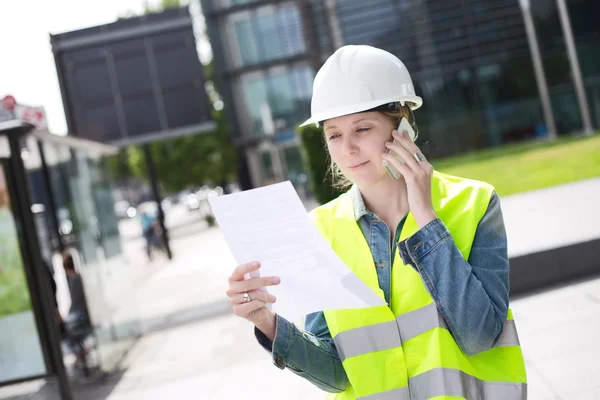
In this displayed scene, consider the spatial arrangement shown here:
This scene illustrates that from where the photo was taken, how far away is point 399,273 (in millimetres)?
1882

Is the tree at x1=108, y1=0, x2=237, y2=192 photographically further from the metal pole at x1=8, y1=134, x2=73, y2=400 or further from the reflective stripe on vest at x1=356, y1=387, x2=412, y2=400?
the reflective stripe on vest at x1=356, y1=387, x2=412, y2=400

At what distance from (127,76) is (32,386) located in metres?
10.5

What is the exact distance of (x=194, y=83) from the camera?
55.7ft

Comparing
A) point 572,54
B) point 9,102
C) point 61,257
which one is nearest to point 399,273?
point 9,102

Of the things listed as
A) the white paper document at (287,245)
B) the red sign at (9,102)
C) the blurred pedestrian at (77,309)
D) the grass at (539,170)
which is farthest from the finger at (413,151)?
the grass at (539,170)

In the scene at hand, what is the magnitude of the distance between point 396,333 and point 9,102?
7.01 m

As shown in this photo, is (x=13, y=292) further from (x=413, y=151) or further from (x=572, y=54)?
(x=572, y=54)

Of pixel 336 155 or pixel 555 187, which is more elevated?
pixel 336 155

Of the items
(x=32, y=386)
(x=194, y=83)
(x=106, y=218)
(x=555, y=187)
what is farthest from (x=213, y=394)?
(x=194, y=83)

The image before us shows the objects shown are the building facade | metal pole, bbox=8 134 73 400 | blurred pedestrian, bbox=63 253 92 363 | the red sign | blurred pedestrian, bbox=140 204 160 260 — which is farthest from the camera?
the building facade

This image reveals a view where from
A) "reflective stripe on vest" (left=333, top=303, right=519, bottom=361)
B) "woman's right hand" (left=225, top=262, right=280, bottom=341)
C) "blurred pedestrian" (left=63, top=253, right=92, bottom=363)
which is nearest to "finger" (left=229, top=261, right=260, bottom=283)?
"woman's right hand" (left=225, top=262, right=280, bottom=341)

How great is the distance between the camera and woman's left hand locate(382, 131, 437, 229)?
176 centimetres

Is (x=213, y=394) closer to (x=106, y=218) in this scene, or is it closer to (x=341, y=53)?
(x=341, y=53)

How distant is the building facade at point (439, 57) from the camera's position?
3431 centimetres
